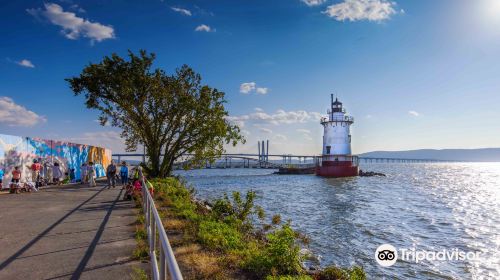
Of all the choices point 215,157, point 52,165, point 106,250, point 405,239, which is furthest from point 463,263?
point 52,165

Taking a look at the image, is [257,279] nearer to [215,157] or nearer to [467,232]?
[467,232]

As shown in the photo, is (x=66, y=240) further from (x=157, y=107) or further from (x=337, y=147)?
(x=337, y=147)

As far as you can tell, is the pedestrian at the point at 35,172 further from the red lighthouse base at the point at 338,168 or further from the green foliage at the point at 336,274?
the red lighthouse base at the point at 338,168

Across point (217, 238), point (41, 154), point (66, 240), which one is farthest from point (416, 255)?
point (41, 154)

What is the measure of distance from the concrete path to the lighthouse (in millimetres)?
55494

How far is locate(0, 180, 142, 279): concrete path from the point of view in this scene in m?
6.85

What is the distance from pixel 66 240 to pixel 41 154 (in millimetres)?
19327

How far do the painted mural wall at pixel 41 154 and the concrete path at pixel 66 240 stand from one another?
22.1ft

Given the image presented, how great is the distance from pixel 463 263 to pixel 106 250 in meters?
12.5

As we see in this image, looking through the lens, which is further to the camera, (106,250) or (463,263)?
(463,263)

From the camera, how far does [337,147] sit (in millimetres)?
66375

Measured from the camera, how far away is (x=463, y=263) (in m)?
12.6

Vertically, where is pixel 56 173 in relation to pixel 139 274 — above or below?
above

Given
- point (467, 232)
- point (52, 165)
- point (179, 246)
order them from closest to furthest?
point (179, 246)
point (467, 232)
point (52, 165)
